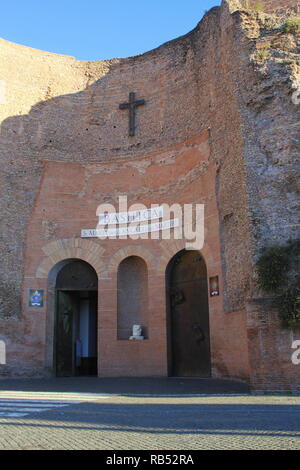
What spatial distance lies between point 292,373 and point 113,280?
7.73 metres

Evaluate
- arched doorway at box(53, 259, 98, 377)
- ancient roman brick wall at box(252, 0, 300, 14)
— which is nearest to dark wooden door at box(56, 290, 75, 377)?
arched doorway at box(53, 259, 98, 377)

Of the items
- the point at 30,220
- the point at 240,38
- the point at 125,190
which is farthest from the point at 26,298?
the point at 240,38

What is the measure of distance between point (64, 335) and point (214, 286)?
5.71m

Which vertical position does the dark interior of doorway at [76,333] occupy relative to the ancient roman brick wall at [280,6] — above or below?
below

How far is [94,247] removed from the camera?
15625mm

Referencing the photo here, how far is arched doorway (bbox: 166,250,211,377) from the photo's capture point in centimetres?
1365

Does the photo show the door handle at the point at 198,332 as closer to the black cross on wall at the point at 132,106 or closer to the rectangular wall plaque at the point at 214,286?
the rectangular wall plaque at the point at 214,286

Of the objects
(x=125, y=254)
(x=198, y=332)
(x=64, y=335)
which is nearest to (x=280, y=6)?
(x=125, y=254)

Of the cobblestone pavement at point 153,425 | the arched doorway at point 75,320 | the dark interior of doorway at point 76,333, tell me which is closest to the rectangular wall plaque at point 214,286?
the arched doorway at point 75,320

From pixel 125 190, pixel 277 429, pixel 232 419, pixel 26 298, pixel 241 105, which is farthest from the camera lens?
pixel 125 190

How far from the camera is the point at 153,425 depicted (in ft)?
15.8

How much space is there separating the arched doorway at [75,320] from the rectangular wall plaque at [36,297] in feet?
2.13

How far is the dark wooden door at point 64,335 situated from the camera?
50.5ft

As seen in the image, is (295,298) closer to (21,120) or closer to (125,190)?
(125,190)
